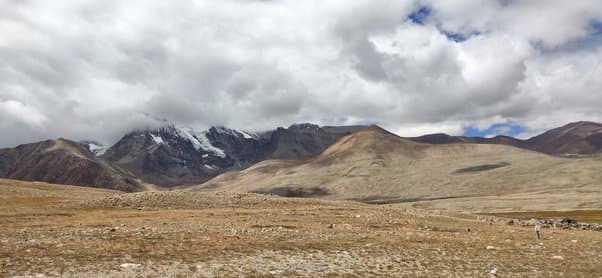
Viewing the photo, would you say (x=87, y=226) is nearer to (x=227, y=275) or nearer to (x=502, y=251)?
(x=227, y=275)

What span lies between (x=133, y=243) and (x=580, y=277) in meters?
20.5

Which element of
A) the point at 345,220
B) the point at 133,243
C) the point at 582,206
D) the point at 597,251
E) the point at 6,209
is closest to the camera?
the point at 133,243

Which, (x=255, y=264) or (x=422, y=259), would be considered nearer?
(x=255, y=264)

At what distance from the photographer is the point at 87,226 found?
33.0m

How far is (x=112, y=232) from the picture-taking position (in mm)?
28484

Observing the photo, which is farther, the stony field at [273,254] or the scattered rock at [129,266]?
the stony field at [273,254]

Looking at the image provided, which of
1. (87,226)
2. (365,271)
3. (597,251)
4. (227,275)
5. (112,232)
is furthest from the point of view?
(87,226)

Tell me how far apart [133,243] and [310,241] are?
31.5 ft

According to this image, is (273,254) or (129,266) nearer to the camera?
(129,266)

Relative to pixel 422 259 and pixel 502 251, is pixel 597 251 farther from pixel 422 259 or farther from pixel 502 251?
pixel 422 259

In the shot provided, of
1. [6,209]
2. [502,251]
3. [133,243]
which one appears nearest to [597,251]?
[502,251]

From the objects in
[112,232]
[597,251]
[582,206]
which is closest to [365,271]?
[597,251]

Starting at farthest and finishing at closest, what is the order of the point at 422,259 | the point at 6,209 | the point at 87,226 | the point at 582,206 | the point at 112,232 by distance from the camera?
the point at 582,206 < the point at 6,209 < the point at 87,226 < the point at 112,232 < the point at 422,259

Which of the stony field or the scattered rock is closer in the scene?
the scattered rock
